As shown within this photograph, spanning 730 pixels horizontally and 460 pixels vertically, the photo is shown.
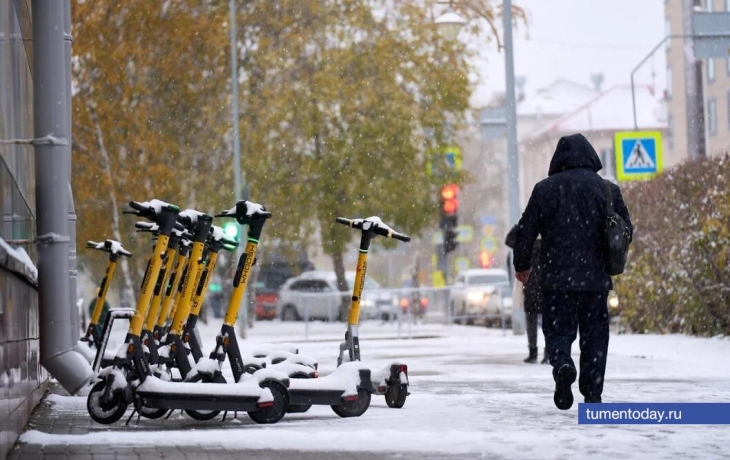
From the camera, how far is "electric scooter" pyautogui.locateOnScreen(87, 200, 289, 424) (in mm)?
9852

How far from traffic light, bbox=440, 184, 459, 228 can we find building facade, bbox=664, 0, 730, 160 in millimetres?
20290

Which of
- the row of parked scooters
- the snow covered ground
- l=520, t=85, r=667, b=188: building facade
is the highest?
l=520, t=85, r=667, b=188: building facade

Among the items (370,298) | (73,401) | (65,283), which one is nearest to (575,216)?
(65,283)

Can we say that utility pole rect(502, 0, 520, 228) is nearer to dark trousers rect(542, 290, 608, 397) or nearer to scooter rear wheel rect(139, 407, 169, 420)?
dark trousers rect(542, 290, 608, 397)

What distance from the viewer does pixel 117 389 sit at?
10156mm

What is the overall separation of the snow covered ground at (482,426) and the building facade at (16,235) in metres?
0.49

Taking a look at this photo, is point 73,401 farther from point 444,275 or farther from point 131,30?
point 444,275

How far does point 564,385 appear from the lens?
390 inches

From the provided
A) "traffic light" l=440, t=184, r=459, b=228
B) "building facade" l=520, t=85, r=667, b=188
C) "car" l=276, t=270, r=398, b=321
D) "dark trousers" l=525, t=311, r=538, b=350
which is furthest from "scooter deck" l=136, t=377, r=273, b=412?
"building facade" l=520, t=85, r=667, b=188

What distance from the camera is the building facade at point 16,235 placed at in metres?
8.24

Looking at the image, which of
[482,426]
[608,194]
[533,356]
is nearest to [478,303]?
[533,356]

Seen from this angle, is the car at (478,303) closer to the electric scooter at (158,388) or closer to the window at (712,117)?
the electric scooter at (158,388)

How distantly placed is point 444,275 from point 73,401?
90.3 feet

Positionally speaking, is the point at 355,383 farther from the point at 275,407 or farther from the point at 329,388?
the point at 275,407
